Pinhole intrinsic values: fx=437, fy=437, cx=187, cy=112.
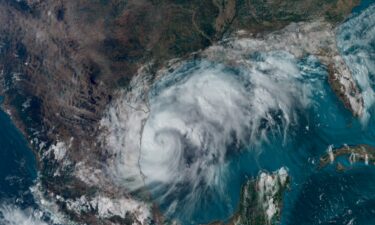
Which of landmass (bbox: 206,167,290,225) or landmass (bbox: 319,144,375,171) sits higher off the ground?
landmass (bbox: 319,144,375,171)

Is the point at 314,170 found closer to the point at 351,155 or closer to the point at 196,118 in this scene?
the point at 351,155

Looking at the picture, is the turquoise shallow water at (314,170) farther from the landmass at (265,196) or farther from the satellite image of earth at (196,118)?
the landmass at (265,196)

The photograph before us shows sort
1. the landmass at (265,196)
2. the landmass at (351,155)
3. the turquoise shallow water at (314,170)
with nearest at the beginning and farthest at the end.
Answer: the turquoise shallow water at (314,170) → the landmass at (265,196) → the landmass at (351,155)

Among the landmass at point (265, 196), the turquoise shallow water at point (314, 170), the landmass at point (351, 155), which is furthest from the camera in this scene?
the landmass at point (351, 155)

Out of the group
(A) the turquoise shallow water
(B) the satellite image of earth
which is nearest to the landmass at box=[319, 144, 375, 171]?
→ (B) the satellite image of earth

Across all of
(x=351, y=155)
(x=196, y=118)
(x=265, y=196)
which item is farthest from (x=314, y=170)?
(x=196, y=118)

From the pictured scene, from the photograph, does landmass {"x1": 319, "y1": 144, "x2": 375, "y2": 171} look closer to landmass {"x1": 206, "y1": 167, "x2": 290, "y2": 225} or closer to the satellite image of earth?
the satellite image of earth

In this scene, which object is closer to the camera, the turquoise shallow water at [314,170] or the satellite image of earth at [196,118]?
the turquoise shallow water at [314,170]

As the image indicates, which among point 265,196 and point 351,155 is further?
point 351,155

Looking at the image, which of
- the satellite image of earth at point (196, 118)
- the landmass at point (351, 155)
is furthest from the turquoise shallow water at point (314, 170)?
the landmass at point (351, 155)
